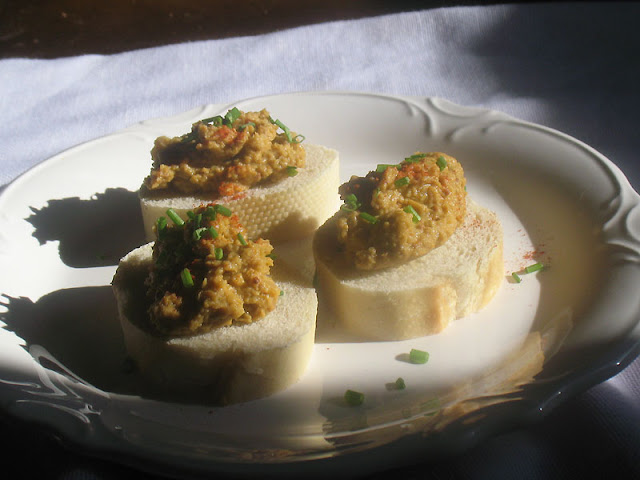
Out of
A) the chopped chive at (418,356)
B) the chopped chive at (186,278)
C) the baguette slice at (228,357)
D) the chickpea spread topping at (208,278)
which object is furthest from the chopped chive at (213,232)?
the chopped chive at (418,356)

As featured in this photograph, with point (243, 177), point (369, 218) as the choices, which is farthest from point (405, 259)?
point (243, 177)

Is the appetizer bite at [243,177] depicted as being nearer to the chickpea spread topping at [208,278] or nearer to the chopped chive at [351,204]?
the chopped chive at [351,204]

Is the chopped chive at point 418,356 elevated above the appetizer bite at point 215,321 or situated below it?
below

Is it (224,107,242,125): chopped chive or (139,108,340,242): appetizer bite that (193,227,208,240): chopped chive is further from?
(224,107,242,125): chopped chive

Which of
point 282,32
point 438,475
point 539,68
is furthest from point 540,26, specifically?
point 438,475

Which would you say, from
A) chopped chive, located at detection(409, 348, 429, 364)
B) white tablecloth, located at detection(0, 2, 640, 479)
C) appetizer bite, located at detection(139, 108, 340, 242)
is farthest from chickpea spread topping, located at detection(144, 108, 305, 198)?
white tablecloth, located at detection(0, 2, 640, 479)
